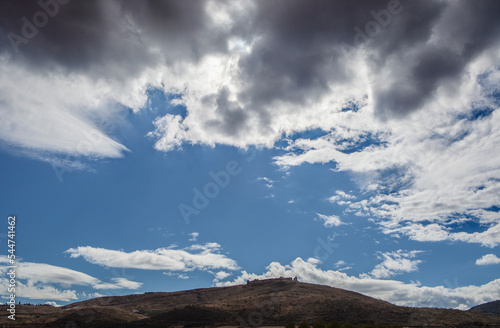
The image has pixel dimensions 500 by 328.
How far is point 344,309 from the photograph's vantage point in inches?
4766

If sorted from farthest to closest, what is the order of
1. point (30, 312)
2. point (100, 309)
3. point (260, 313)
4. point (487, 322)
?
point (30, 312) < point (100, 309) < point (260, 313) < point (487, 322)

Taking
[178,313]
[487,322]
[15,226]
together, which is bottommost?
[487,322]

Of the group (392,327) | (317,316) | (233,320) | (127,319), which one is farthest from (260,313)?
(392,327)

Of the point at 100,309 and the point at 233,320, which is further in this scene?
the point at 100,309

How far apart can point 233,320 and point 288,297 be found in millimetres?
40251

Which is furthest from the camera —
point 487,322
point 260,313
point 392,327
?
point 260,313

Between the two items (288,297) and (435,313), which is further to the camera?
(288,297)

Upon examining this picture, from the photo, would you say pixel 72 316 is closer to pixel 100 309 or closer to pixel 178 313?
pixel 100 309

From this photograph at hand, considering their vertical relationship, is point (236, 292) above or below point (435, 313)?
above

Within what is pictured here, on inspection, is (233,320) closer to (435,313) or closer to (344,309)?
(344,309)

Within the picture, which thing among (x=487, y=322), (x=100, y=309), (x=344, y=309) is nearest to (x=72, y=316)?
(x=100, y=309)

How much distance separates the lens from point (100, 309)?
147500mm

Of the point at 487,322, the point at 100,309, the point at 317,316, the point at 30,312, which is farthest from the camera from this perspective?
the point at 30,312

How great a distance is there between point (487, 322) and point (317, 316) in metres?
50.9
